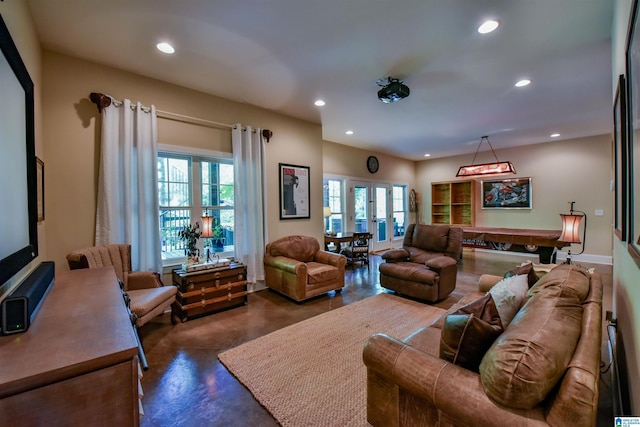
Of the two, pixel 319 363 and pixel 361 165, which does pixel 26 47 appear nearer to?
pixel 319 363

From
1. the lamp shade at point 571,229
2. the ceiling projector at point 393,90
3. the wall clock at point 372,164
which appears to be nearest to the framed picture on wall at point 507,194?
the wall clock at point 372,164

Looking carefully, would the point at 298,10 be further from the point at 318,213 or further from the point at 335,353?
the point at 318,213

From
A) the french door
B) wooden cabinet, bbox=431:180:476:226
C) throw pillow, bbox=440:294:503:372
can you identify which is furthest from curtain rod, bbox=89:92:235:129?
wooden cabinet, bbox=431:180:476:226

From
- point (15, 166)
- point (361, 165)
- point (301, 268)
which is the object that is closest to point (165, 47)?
point (15, 166)

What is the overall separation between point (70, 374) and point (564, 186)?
8735mm

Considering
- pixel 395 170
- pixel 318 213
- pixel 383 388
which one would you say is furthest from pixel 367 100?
pixel 395 170

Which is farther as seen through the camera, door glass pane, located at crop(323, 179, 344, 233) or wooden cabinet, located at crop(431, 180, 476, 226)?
wooden cabinet, located at crop(431, 180, 476, 226)

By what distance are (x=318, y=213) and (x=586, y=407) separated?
4298mm

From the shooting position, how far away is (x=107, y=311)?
126 cm

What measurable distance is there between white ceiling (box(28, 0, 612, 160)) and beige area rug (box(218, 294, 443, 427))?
2840 mm

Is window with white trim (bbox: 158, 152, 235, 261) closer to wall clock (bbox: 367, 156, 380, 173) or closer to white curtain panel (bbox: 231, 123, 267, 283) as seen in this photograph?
white curtain panel (bbox: 231, 123, 267, 283)

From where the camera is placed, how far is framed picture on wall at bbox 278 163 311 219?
14.8 feet

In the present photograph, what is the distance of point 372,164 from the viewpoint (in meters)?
7.66

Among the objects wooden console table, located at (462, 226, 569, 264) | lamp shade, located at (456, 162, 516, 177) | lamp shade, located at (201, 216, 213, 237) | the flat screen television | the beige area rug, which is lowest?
the beige area rug
